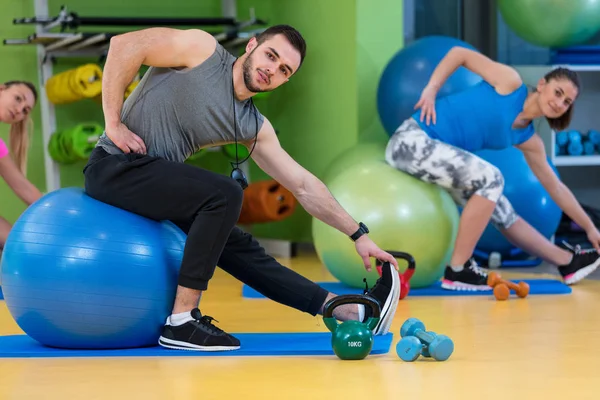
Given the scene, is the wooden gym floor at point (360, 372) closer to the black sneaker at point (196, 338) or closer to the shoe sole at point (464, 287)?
the black sneaker at point (196, 338)

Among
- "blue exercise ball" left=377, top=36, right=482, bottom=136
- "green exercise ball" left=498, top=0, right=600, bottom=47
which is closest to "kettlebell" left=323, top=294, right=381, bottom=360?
"blue exercise ball" left=377, top=36, right=482, bottom=136

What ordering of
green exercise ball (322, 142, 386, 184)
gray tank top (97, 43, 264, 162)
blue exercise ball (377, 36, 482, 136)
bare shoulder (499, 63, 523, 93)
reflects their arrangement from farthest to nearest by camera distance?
blue exercise ball (377, 36, 482, 136) < green exercise ball (322, 142, 386, 184) < bare shoulder (499, 63, 523, 93) < gray tank top (97, 43, 264, 162)

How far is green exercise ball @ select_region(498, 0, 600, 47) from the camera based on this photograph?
5547 millimetres

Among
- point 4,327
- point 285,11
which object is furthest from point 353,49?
point 4,327

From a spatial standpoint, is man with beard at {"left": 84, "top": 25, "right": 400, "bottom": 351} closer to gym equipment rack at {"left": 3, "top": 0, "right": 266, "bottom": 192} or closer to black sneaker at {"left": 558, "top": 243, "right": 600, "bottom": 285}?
black sneaker at {"left": 558, "top": 243, "right": 600, "bottom": 285}

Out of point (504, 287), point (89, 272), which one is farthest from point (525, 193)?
point (89, 272)

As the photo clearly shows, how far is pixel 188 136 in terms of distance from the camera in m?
3.02

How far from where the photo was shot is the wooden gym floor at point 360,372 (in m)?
2.35

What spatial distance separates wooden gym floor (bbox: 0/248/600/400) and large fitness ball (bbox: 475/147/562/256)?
5.90 ft

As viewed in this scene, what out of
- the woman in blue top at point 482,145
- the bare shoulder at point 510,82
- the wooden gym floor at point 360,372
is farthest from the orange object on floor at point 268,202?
the wooden gym floor at point 360,372

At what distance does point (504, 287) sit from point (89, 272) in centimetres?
201

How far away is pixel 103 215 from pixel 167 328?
0.38 m

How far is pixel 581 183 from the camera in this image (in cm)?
648

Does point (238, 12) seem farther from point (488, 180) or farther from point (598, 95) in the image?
point (488, 180)
